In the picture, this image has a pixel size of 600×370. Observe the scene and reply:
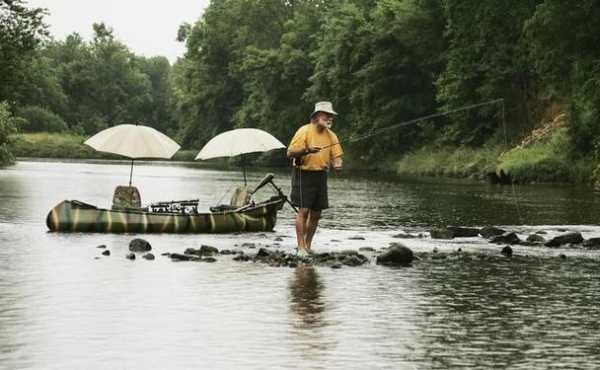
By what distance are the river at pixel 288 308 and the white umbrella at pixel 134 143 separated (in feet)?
7.58

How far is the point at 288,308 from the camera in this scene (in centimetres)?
1279

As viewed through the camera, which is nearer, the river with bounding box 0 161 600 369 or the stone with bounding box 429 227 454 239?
the river with bounding box 0 161 600 369

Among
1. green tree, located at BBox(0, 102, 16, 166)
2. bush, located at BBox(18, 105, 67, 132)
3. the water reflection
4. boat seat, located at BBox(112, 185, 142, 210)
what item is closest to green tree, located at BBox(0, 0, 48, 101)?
green tree, located at BBox(0, 102, 16, 166)

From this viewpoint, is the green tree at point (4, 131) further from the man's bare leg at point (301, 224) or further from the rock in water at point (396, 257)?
the rock in water at point (396, 257)

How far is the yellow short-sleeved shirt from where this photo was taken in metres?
17.7

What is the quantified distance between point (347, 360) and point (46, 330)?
3.00m

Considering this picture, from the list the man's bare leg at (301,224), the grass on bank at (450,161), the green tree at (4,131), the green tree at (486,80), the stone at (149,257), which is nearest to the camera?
the stone at (149,257)

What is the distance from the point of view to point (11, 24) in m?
A: 51.4

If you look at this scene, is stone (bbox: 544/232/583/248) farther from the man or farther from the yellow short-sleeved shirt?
the yellow short-sleeved shirt

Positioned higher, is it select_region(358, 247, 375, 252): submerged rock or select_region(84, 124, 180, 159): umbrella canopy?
select_region(84, 124, 180, 159): umbrella canopy

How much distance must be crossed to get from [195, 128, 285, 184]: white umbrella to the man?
21.7 feet

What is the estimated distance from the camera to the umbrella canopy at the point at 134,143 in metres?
24.2

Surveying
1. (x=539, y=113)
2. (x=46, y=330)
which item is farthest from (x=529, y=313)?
(x=539, y=113)

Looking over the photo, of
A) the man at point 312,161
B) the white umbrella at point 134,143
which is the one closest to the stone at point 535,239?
the man at point 312,161
